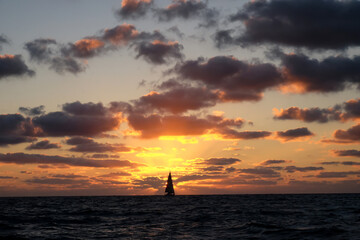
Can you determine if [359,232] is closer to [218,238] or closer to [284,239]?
[284,239]

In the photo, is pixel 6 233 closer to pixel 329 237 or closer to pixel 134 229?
pixel 134 229

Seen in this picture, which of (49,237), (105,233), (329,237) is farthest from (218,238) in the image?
(49,237)

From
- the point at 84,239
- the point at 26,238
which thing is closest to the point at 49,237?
the point at 26,238

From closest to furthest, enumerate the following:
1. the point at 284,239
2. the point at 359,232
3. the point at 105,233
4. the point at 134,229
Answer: the point at 284,239 → the point at 359,232 → the point at 105,233 → the point at 134,229

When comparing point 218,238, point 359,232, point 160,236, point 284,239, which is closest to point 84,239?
point 160,236

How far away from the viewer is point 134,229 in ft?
125

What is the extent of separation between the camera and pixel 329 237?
29844mm

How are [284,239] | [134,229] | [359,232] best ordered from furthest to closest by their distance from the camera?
[134,229] → [359,232] → [284,239]

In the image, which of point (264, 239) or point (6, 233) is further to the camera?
point (6, 233)

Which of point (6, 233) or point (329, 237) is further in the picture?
point (6, 233)

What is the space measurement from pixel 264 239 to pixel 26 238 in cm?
2024

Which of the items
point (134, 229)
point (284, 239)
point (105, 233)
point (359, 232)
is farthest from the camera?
point (134, 229)

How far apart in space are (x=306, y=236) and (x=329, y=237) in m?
1.77

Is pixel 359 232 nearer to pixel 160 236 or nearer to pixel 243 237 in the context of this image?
pixel 243 237
